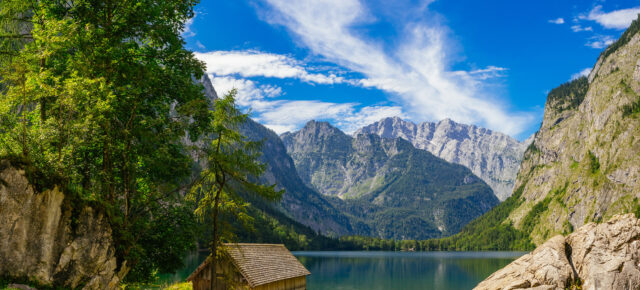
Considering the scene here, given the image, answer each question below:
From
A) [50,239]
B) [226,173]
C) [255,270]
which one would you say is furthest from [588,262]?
[50,239]

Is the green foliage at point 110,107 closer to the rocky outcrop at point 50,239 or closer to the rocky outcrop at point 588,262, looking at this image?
the rocky outcrop at point 50,239

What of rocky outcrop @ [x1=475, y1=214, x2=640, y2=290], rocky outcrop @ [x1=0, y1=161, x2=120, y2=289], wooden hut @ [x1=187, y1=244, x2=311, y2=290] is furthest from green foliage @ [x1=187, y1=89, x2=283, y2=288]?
rocky outcrop @ [x1=475, y1=214, x2=640, y2=290]

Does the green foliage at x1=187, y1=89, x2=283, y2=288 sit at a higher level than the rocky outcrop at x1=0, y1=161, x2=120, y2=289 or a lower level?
higher

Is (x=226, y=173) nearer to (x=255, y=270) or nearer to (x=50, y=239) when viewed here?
(x=50, y=239)

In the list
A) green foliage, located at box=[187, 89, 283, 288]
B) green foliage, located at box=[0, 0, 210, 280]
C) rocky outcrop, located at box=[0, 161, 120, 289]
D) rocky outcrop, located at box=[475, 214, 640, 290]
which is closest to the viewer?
rocky outcrop, located at box=[0, 161, 120, 289]

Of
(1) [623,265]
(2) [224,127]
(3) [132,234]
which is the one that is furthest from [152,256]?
(1) [623,265]

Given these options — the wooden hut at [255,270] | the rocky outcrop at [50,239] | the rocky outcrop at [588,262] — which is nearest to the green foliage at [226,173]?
the rocky outcrop at [50,239]

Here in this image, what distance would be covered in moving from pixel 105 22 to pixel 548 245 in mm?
26486

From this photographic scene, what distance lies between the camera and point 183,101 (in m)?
23.2

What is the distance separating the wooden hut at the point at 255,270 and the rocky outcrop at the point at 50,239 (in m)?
13.3

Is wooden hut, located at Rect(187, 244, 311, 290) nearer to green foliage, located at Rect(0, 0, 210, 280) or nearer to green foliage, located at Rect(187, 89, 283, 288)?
green foliage, located at Rect(187, 89, 283, 288)

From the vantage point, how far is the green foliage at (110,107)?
1819 centimetres

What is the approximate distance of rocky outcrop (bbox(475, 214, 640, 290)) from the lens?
65.0ft

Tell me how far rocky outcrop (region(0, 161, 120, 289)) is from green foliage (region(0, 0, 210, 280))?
2.05ft
